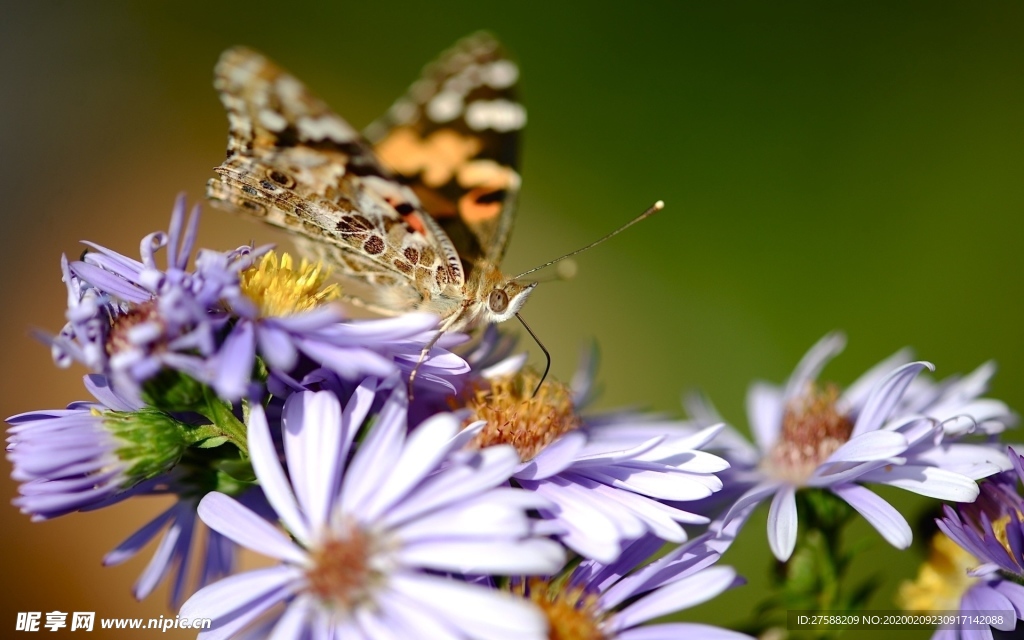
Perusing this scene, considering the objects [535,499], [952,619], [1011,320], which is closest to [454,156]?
[535,499]

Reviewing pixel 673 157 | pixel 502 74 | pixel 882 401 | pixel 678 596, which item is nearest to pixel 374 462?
pixel 678 596

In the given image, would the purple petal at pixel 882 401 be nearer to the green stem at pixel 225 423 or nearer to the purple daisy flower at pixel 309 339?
the purple daisy flower at pixel 309 339

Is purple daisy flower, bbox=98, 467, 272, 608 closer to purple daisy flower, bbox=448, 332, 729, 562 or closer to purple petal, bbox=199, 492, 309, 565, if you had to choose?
purple petal, bbox=199, 492, 309, 565

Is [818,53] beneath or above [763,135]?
above

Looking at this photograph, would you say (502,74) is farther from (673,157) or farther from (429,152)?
(673,157)

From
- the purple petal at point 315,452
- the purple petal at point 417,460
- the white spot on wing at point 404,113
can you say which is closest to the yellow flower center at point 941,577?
the purple petal at point 417,460

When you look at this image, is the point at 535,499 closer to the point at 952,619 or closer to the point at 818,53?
the point at 952,619

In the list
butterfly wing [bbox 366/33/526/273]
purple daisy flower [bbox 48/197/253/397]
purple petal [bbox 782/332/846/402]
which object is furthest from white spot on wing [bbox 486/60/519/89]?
purple daisy flower [bbox 48/197/253/397]
